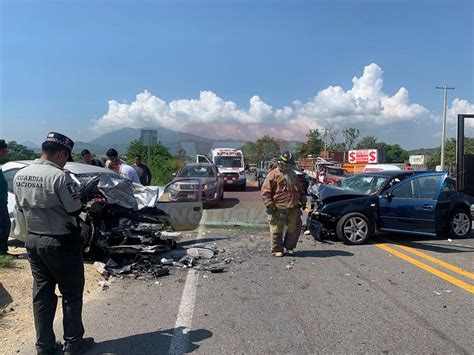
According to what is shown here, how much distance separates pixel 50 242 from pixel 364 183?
7345 mm

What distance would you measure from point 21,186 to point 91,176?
12.1 ft

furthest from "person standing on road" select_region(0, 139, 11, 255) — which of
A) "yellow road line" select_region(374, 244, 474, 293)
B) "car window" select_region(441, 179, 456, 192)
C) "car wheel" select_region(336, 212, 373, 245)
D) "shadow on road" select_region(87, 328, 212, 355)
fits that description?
"car window" select_region(441, 179, 456, 192)

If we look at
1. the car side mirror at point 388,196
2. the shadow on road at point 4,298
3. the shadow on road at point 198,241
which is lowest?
the shadow on road at point 4,298

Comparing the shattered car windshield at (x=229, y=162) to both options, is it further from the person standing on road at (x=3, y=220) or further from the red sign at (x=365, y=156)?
the red sign at (x=365, y=156)

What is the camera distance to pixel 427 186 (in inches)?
331

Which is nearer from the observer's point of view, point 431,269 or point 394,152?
point 431,269

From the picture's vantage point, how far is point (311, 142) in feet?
318

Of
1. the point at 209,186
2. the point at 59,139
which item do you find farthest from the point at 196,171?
the point at 59,139

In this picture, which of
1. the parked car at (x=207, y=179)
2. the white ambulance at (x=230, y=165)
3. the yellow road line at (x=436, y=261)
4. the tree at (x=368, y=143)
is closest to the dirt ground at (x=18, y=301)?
the yellow road line at (x=436, y=261)

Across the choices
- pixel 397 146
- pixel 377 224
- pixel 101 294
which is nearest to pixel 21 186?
pixel 101 294

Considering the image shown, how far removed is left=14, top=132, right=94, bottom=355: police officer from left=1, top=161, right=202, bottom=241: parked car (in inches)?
114

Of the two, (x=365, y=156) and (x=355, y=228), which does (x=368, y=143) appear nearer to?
(x=365, y=156)

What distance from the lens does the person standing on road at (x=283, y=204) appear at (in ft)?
22.9

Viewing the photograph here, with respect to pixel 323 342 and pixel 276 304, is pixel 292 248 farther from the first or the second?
pixel 323 342
